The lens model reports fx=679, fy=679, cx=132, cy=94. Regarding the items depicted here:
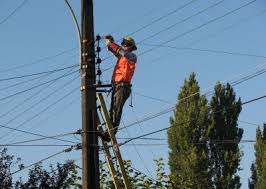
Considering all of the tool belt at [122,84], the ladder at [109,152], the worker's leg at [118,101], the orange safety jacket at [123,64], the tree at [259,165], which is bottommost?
the ladder at [109,152]

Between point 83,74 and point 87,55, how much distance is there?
0.37m

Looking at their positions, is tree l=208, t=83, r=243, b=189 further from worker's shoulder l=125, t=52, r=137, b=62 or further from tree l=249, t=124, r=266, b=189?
worker's shoulder l=125, t=52, r=137, b=62

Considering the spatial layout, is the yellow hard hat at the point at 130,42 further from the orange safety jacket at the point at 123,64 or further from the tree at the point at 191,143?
the tree at the point at 191,143

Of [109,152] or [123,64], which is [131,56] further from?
[109,152]

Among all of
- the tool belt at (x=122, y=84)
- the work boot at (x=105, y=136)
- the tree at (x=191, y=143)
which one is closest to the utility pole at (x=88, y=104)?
the work boot at (x=105, y=136)

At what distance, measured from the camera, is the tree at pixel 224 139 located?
118 feet

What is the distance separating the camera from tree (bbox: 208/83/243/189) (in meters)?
36.0

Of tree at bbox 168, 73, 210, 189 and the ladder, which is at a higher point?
tree at bbox 168, 73, 210, 189

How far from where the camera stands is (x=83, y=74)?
11.5 metres

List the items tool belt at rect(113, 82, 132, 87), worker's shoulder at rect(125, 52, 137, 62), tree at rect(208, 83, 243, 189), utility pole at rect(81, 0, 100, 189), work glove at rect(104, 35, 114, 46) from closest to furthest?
utility pole at rect(81, 0, 100, 189)
tool belt at rect(113, 82, 132, 87)
worker's shoulder at rect(125, 52, 137, 62)
work glove at rect(104, 35, 114, 46)
tree at rect(208, 83, 243, 189)

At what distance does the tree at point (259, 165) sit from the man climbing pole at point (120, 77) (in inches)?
1088

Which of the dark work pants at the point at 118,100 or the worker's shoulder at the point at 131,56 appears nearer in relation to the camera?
the dark work pants at the point at 118,100

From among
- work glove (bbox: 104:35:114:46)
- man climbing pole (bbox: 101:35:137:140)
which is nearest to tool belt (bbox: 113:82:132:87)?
man climbing pole (bbox: 101:35:137:140)

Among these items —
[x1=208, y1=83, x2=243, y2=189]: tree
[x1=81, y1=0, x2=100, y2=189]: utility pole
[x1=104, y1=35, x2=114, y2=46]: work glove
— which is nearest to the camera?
[x1=81, y1=0, x2=100, y2=189]: utility pole
